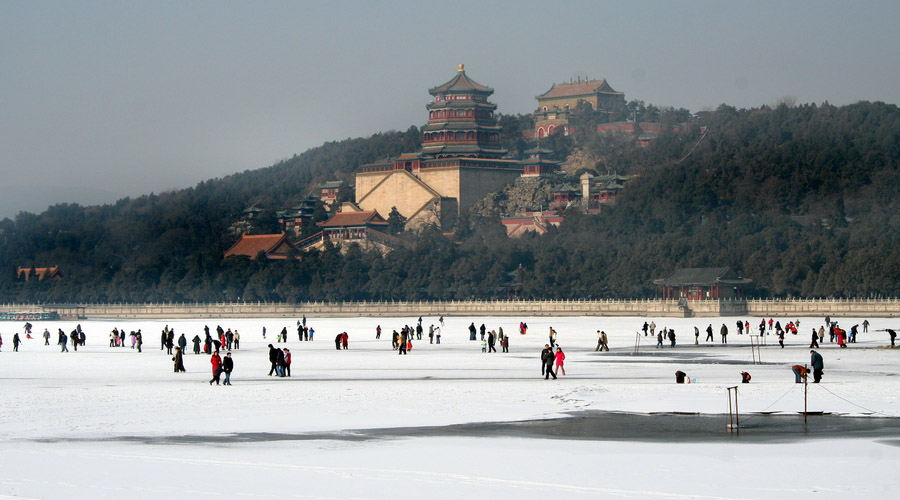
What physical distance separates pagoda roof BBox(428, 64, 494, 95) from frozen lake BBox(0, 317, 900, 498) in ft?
326

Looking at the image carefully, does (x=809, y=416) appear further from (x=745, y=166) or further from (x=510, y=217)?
(x=510, y=217)

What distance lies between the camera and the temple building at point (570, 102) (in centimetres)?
17325

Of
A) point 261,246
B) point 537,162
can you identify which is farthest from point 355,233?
point 537,162

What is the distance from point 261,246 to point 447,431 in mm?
102830

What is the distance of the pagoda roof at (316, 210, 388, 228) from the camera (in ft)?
418

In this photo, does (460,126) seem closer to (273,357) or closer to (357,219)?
(357,219)

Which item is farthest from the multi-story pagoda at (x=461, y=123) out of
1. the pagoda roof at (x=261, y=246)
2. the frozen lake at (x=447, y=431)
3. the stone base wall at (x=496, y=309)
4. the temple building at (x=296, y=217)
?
the frozen lake at (x=447, y=431)

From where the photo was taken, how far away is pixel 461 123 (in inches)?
5551

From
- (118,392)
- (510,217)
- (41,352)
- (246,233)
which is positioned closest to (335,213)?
(246,233)

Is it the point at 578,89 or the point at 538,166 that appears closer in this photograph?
the point at 538,166

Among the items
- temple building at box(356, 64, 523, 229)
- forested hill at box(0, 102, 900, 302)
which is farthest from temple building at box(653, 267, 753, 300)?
temple building at box(356, 64, 523, 229)

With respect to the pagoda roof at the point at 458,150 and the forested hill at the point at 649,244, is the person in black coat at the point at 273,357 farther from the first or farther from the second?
the pagoda roof at the point at 458,150

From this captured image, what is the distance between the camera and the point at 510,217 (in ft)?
417

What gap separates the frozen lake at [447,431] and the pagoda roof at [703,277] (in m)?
49.3
